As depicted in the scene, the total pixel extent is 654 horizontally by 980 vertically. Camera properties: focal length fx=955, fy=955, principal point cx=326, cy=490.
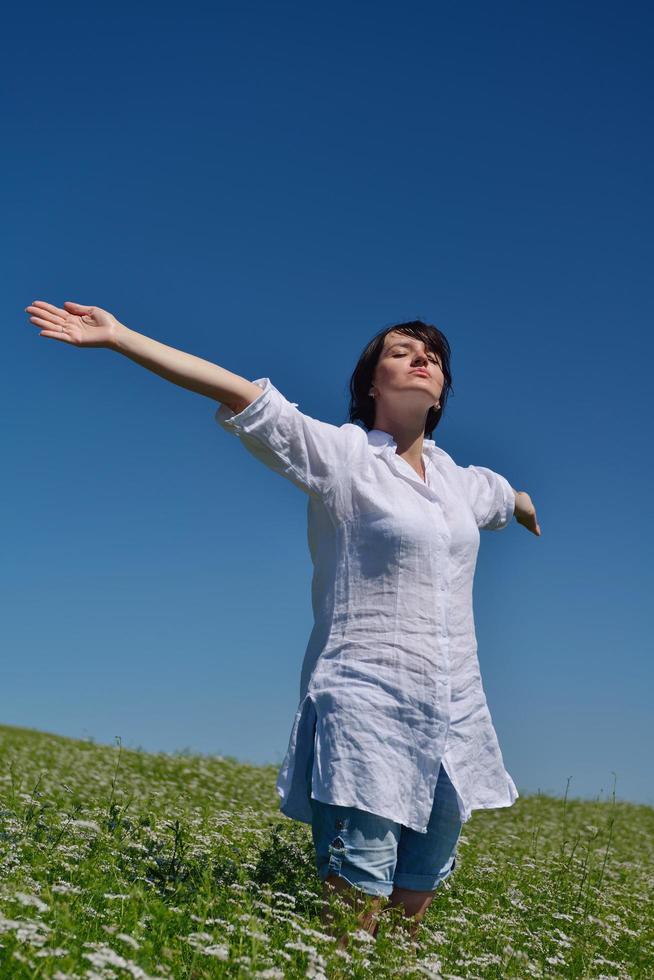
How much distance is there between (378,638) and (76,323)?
208 centimetres

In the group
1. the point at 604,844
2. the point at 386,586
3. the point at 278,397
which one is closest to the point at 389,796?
the point at 386,586

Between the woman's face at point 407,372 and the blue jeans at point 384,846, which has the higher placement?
the woman's face at point 407,372

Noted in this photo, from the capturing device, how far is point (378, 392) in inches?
215

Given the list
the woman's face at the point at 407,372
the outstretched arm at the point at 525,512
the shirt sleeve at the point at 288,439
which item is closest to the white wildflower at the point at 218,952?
the shirt sleeve at the point at 288,439

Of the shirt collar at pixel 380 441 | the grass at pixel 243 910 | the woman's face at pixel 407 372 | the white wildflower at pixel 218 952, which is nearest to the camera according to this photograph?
the white wildflower at pixel 218 952

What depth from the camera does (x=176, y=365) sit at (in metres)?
4.46

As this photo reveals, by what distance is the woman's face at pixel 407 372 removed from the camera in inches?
207

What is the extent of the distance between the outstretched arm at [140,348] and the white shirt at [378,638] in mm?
120

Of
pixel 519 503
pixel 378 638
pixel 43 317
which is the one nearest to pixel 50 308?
pixel 43 317

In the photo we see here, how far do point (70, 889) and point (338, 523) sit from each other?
82.8 inches

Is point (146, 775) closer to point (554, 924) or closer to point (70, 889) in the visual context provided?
point (554, 924)

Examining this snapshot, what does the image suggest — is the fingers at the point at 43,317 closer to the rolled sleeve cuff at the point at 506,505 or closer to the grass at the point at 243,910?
the grass at the point at 243,910

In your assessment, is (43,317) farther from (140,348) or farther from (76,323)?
(140,348)

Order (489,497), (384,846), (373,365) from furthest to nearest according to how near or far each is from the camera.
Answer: (489,497) < (373,365) < (384,846)
